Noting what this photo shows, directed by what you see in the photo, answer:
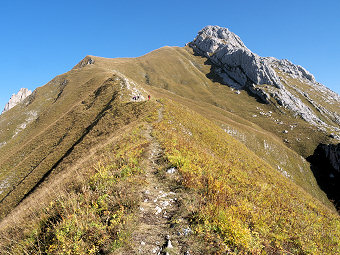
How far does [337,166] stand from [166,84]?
122308 millimetres

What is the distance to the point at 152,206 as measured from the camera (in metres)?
7.04

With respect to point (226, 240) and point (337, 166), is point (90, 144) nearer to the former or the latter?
point (226, 240)

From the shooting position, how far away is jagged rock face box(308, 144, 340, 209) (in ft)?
245

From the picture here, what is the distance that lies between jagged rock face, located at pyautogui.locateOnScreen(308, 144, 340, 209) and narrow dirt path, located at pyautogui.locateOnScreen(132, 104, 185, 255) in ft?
320

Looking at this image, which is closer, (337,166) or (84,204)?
(84,204)

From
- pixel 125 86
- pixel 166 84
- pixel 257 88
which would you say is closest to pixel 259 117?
A: pixel 257 88

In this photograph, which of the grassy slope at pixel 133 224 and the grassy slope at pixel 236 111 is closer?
the grassy slope at pixel 133 224

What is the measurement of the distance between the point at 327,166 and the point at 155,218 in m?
112

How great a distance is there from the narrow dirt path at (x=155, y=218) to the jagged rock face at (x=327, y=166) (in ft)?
320

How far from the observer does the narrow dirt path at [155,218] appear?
5039 millimetres

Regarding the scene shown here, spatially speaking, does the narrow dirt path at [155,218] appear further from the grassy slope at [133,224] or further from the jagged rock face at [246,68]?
Result: the jagged rock face at [246,68]

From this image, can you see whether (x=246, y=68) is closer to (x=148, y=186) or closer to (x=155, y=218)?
(x=148, y=186)

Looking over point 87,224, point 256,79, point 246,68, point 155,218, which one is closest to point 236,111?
point 256,79

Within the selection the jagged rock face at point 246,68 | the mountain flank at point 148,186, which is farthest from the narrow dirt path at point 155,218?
the jagged rock face at point 246,68
